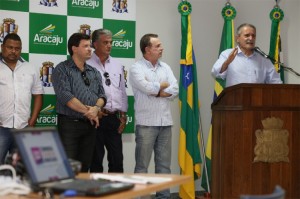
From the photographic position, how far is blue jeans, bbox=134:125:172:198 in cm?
442

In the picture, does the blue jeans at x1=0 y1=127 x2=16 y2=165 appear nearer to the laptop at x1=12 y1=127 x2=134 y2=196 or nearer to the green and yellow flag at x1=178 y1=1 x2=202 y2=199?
the green and yellow flag at x1=178 y1=1 x2=202 y2=199

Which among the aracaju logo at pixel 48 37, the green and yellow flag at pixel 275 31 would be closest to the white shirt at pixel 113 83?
→ the aracaju logo at pixel 48 37

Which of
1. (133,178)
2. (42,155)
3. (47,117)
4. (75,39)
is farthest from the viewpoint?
(47,117)

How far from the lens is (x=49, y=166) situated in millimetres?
1709

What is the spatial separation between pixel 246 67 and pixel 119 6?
1.36 meters

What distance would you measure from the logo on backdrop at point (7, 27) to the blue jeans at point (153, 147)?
1.42 metres

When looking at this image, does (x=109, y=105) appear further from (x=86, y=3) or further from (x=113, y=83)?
(x=86, y=3)

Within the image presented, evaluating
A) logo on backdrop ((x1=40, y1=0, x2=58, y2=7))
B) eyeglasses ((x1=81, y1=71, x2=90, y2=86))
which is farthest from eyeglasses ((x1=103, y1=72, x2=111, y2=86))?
logo on backdrop ((x1=40, y1=0, x2=58, y2=7))

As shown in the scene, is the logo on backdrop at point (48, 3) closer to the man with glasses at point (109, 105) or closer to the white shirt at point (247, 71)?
the man with glasses at point (109, 105)

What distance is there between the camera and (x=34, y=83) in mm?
4145

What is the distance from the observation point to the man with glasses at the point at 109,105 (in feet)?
14.1

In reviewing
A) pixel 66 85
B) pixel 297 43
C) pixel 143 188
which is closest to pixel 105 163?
pixel 66 85

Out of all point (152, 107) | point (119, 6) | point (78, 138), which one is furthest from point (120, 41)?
point (78, 138)

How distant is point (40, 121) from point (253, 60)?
1976 millimetres
